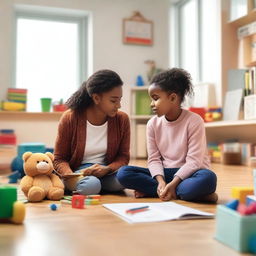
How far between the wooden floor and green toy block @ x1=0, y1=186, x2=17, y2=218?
37mm

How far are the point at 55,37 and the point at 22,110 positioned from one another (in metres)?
0.97

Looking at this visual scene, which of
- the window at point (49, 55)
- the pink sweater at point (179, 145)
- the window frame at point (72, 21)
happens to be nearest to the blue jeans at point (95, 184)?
the pink sweater at point (179, 145)

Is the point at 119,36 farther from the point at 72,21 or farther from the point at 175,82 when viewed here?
the point at 175,82

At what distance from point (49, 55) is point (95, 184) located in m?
3.16

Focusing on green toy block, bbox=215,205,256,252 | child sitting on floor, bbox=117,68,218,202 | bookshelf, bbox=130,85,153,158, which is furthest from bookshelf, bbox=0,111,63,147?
green toy block, bbox=215,205,256,252

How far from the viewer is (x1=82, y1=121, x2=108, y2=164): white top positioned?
183 cm

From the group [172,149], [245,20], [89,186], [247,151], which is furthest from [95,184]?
[245,20]

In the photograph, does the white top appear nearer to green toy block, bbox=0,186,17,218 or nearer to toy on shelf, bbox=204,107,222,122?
green toy block, bbox=0,186,17,218

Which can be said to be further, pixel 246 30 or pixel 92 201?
pixel 246 30

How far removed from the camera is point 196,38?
171 inches

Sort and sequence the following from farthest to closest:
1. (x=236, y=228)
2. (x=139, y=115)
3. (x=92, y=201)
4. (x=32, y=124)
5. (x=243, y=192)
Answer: (x=139, y=115) < (x=32, y=124) < (x=92, y=201) < (x=243, y=192) < (x=236, y=228)

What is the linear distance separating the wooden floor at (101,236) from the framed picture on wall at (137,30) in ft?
11.5

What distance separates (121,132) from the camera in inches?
74.2

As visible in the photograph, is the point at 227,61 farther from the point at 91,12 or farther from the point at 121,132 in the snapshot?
the point at 121,132
